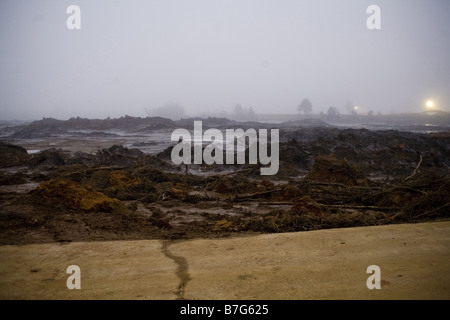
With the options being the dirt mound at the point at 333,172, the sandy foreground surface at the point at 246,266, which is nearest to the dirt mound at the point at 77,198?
the sandy foreground surface at the point at 246,266

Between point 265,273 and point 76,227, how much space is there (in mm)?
2744

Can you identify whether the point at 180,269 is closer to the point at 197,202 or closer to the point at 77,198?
the point at 77,198

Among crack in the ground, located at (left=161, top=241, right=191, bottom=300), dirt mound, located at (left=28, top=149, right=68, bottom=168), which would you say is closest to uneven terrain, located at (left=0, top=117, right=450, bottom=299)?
crack in the ground, located at (left=161, top=241, right=191, bottom=300)

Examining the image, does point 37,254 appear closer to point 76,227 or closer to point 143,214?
point 76,227

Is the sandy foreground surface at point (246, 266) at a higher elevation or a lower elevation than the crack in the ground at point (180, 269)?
higher

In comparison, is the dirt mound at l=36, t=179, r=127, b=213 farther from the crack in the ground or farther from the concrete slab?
the crack in the ground

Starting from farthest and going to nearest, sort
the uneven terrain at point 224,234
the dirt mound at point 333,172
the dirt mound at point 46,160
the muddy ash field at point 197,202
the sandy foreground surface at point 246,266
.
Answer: the dirt mound at point 46,160 < the dirt mound at point 333,172 < the muddy ash field at point 197,202 < the uneven terrain at point 224,234 < the sandy foreground surface at point 246,266

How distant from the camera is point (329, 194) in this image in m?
6.15

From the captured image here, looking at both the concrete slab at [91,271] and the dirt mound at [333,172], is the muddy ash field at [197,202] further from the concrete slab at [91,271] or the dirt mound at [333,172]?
the concrete slab at [91,271]

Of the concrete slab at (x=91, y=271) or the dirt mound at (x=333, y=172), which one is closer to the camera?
the concrete slab at (x=91, y=271)

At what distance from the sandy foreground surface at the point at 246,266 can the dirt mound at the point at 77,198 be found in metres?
1.59

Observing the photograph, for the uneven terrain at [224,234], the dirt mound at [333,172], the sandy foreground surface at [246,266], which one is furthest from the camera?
the dirt mound at [333,172]

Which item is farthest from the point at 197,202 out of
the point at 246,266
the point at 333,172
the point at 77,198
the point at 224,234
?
the point at 246,266

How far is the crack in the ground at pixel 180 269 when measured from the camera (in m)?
2.14
